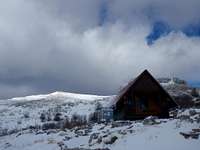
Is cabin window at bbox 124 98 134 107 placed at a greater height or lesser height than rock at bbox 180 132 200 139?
greater

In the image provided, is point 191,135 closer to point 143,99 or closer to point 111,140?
point 111,140

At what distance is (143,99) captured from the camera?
36000 millimetres

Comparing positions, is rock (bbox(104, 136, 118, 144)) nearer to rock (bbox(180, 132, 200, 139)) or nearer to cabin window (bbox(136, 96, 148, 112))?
rock (bbox(180, 132, 200, 139))

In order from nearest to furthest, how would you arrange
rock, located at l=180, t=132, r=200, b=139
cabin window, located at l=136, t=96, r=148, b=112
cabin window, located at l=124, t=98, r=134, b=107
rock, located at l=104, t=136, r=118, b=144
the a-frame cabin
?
rock, located at l=180, t=132, r=200, b=139 < rock, located at l=104, t=136, r=118, b=144 < the a-frame cabin < cabin window, located at l=124, t=98, r=134, b=107 < cabin window, located at l=136, t=96, r=148, b=112

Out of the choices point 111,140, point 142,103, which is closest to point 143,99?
point 142,103

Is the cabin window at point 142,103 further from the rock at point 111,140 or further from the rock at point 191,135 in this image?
the rock at point 191,135

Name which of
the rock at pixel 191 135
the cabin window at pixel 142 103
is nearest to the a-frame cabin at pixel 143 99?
the cabin window at pixel 142 103

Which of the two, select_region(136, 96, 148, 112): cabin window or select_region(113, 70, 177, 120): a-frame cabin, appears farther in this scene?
select_region(136, 96, 148, 112): cabin window

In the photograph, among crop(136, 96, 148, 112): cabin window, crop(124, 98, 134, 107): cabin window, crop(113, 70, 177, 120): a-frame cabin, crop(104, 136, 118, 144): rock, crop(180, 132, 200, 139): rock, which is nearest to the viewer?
crop(180, 132, 200, 139): rock

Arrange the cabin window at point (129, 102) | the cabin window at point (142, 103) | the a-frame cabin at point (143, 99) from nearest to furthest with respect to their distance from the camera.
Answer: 1. the a-frame cabin at point (143, 99)
2. the cabin window at point (129, 102)
3. the cabin window at point (142, 103)

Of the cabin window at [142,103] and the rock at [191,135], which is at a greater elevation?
the cabin window at [142,103]

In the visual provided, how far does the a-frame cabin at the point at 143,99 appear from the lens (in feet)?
115

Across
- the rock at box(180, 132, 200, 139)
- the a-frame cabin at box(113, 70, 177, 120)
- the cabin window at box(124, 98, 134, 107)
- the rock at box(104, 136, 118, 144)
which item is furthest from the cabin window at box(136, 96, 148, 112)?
the rock at box(180, 132, 200, 139)

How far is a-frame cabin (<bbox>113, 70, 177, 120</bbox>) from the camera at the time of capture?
35.0 metres
